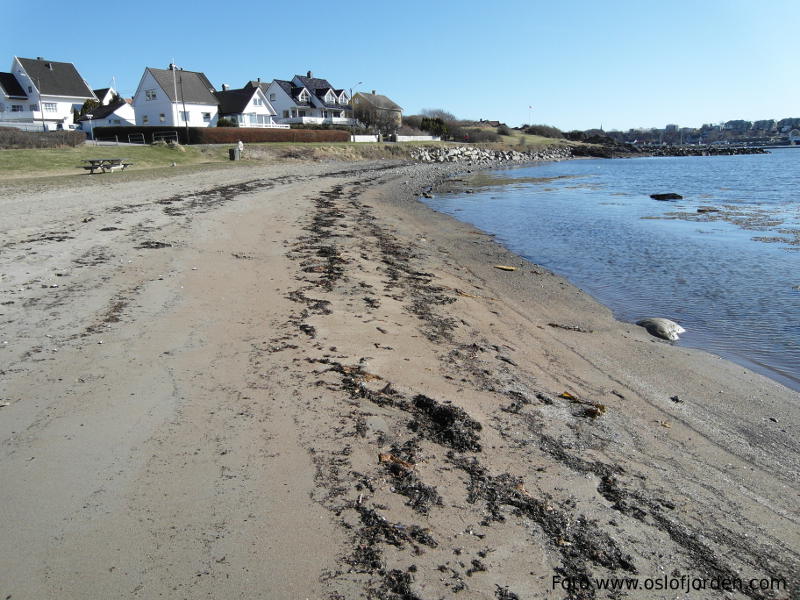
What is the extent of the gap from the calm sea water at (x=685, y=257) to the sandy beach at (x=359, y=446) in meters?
1.69

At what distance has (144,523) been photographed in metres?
3.31

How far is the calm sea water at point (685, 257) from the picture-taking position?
8.87m

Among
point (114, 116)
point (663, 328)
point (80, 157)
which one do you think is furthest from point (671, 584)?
point (114, 116)

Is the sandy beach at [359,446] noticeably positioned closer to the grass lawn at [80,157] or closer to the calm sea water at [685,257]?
the calm sea water at [685,257]

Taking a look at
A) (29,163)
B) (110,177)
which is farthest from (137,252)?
(29,163)

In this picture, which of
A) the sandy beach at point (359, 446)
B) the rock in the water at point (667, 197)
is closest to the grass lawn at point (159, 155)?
the sandy beach at point (359, 446)

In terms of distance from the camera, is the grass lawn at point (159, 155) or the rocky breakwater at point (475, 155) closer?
the grass lawn at point (159, 155)

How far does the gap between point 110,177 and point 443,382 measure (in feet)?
70.4

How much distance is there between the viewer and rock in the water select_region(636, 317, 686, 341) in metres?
8.55

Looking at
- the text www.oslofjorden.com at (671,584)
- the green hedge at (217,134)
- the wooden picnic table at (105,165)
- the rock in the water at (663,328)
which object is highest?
the green hedge at (217,134)

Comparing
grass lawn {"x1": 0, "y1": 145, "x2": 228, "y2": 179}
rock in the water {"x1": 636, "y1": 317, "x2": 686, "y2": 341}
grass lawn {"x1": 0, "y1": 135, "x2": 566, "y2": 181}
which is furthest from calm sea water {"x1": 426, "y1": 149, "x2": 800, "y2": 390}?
grass lawn {"x1": 0, "y1": 145, "x2": 228, "y2": 179}

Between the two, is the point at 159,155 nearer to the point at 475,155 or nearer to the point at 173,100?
the point at 173,100

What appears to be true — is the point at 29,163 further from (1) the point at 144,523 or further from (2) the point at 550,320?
(1) the point at 144,523

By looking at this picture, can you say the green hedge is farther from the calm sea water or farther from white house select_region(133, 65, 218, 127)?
the calm sea water
